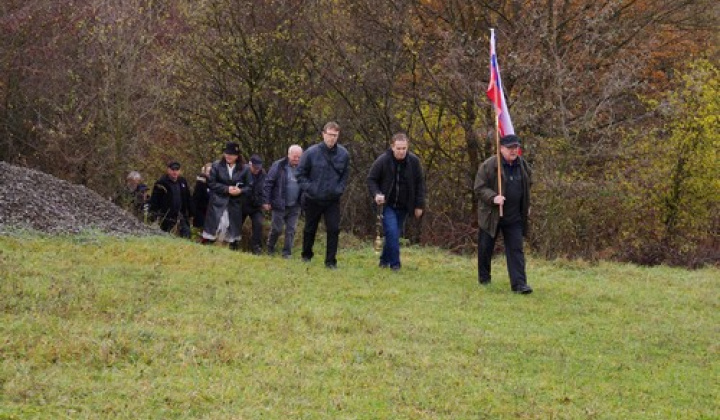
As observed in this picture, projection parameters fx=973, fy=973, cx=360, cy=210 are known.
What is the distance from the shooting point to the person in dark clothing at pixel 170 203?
1842cm

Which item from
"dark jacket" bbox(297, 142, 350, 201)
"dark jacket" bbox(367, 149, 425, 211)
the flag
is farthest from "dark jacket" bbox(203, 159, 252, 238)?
the flag

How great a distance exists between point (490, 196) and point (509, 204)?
276 mm

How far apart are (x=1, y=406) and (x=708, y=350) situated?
672 cm

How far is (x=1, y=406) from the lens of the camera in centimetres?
614

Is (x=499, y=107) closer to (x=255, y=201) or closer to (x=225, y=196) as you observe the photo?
(x=255, y=201)

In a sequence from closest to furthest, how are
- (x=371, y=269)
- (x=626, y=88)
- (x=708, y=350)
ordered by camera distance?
(x=708, y=350) → (x=371, y=269) → (x=626, y=88)

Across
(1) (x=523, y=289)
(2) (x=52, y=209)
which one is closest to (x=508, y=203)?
(1) (x=523, y=289)

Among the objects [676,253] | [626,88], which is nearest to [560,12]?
[626,88]

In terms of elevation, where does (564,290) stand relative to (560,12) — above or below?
below

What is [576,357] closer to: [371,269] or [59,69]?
[371,269]

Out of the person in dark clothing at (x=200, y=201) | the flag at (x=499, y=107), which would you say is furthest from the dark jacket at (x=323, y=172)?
the person in dark clothing at (x=200, y=201)

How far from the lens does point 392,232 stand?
1400cm

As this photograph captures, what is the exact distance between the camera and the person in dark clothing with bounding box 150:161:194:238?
60.4ft

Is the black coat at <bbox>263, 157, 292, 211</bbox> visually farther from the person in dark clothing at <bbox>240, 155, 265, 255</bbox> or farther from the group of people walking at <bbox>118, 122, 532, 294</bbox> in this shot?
the person in dark clothing at <bbox>240, 155, 265, 255</bbox>
